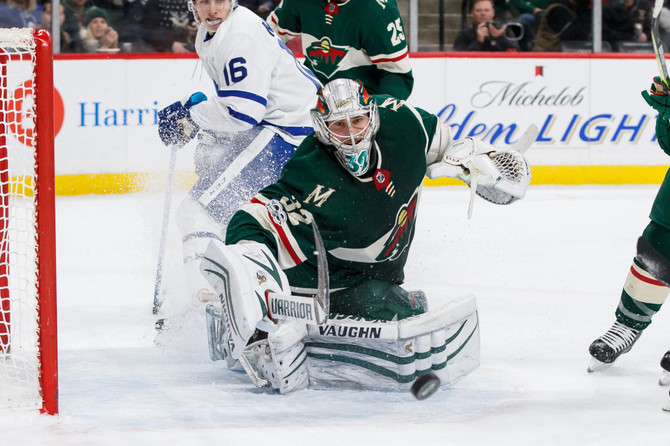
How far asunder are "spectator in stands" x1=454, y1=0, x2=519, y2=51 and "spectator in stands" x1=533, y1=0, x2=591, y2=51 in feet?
0.70

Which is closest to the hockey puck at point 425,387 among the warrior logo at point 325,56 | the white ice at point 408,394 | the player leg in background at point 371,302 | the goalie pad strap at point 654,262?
the white ice at point 408,394

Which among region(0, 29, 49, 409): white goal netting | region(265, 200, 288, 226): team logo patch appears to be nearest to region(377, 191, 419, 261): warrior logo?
region(265, 200, 288, 226): team logo patch

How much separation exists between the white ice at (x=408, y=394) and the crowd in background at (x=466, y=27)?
1743 millimetres

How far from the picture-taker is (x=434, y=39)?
22.9 feet

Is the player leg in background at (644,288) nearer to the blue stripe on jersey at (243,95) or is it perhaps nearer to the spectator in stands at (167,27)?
the blue stripe on jersey at (243,95)

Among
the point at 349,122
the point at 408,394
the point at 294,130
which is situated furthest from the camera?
the point at 294,130

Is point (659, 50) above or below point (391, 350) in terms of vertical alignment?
above

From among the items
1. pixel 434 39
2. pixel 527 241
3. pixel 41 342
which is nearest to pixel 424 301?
pixel 41 342

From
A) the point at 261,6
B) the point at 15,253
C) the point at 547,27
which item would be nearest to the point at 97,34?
the point at 261,6

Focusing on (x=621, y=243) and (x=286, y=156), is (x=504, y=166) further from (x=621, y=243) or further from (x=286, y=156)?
(x=621, y=243)

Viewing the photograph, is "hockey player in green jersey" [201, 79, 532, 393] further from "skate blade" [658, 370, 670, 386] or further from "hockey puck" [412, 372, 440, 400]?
"skate blade" [658, 370, 670, 386]

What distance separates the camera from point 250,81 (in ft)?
10.5

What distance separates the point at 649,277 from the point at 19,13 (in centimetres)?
474

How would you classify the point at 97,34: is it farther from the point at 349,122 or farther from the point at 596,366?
the point at 596,366
